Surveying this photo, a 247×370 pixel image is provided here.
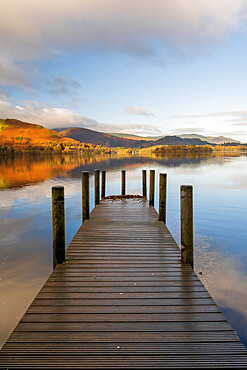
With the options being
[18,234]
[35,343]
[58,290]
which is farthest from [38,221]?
[35,343]

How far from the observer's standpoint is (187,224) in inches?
220

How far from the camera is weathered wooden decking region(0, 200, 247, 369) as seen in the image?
2889mm

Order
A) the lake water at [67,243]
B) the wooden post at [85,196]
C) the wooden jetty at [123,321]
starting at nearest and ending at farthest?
the wooden jetty at [123,321], the lake water at [67,243], the wooden post at [85,196]

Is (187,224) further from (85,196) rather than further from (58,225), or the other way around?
(85,196)

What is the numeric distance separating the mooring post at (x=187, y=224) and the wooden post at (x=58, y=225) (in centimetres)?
282

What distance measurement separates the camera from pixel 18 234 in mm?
12727

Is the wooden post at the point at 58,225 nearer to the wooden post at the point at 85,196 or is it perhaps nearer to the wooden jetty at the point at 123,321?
the wooden jetty at the point at 123,321

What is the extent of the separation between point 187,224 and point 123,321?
273cm

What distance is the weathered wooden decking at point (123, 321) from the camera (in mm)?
2889

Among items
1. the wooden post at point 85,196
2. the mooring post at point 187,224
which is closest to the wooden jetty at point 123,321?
the mooring post at point 187,224

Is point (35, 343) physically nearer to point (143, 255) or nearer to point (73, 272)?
point (73, 272)

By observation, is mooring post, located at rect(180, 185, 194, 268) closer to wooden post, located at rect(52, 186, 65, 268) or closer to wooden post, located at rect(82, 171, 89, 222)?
wooden post, located at rect(52, 186, 65, 268)

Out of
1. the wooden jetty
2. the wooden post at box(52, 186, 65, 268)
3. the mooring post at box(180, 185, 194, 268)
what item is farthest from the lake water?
the wooden jetty

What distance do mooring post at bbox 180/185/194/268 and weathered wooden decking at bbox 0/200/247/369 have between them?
0.99 ft
